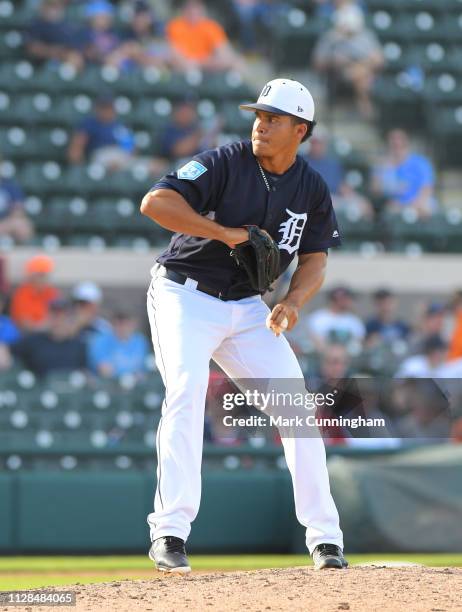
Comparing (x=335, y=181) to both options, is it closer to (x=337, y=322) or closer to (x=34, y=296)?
(x=337, y=322)

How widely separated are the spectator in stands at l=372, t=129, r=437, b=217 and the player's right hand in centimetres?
750

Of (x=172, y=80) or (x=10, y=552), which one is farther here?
(x=172, y=80)

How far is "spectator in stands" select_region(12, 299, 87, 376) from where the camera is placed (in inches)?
382

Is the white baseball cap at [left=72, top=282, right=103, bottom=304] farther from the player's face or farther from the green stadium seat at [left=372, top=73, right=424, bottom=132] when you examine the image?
the player's face

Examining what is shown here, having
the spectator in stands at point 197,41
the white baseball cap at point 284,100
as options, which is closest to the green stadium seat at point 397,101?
the spectator in stands at point 197,41

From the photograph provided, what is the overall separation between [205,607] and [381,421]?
163 cm

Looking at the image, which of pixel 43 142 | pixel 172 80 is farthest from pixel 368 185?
pixel 43 142

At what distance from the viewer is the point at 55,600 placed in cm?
443

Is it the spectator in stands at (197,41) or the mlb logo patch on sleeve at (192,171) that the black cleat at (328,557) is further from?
the spectator in stands at (197,41)

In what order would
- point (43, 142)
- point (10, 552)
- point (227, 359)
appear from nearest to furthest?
1. point (227, 359)
2. point (10, 552)
3. point (43, 142)

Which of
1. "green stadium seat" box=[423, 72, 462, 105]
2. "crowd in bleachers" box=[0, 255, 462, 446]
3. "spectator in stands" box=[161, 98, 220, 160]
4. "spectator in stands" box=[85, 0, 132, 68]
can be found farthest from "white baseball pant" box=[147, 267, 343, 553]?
"green stadium seat" box=[423, 72, 462, 105]

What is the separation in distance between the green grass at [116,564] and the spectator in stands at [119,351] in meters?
1.81

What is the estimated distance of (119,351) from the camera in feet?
32.4

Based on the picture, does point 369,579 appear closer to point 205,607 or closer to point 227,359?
point 205,607
